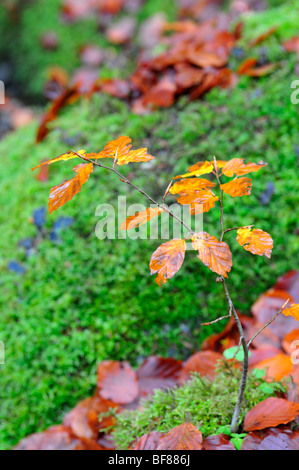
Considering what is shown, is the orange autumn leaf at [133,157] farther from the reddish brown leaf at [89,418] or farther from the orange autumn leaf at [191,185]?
the reddish brown leaf at [89,418]

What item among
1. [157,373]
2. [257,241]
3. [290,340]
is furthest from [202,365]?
[257,241]

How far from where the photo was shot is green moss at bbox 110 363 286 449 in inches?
46.9

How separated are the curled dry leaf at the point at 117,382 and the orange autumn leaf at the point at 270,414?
54 cm

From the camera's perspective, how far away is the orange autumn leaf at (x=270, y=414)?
41.7 inches

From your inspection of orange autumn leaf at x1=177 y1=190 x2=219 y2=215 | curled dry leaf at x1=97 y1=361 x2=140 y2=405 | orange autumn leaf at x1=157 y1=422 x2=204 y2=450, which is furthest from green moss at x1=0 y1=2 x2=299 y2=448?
orange autumn leaf at x1=177 y1=190 x2=219 y2=215

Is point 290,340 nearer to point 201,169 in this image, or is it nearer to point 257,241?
point 257,241

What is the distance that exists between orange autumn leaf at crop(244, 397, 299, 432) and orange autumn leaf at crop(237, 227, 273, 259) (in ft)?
1.62

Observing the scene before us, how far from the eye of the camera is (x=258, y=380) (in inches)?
51.4

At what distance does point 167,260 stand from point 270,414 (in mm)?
592

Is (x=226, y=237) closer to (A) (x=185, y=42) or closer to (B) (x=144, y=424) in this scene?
(B) (x=144, y=424)

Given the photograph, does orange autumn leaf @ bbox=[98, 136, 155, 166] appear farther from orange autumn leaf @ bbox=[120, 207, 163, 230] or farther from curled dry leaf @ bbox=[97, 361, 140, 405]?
curled dry leaf @ bbox=[97, 361, 140, 405]

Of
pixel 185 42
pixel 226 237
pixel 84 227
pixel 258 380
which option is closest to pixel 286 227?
pixel 226 237

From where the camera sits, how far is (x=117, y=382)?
60.8 inches

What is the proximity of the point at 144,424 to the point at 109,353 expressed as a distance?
1.54 ft
